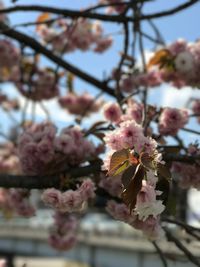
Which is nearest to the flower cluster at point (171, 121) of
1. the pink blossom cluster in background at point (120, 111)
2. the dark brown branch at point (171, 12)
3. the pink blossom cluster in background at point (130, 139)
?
the pink blossom cluster in background at point (120, 111)

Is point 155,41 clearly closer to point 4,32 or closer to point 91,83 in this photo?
point 91,83

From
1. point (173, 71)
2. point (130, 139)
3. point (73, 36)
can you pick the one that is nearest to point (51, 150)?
point (130, 139)

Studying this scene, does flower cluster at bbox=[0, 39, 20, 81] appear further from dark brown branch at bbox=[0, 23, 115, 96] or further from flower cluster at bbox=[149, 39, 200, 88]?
flower cluster at bbox=[149, 39, 200, 88]

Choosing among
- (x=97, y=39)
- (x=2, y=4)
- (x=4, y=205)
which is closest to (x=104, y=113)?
(x=4, y=205)

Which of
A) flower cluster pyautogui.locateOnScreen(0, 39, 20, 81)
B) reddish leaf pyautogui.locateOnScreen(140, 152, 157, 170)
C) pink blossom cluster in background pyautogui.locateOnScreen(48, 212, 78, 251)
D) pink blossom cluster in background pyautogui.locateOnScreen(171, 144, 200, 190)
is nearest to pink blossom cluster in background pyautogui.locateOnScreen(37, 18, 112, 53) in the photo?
flower cluster pyautogui.locateOnScreen(0, 39, 20, 81)

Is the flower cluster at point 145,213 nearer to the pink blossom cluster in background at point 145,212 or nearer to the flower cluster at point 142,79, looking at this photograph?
the pink blossom cluster in background at point 145,212
